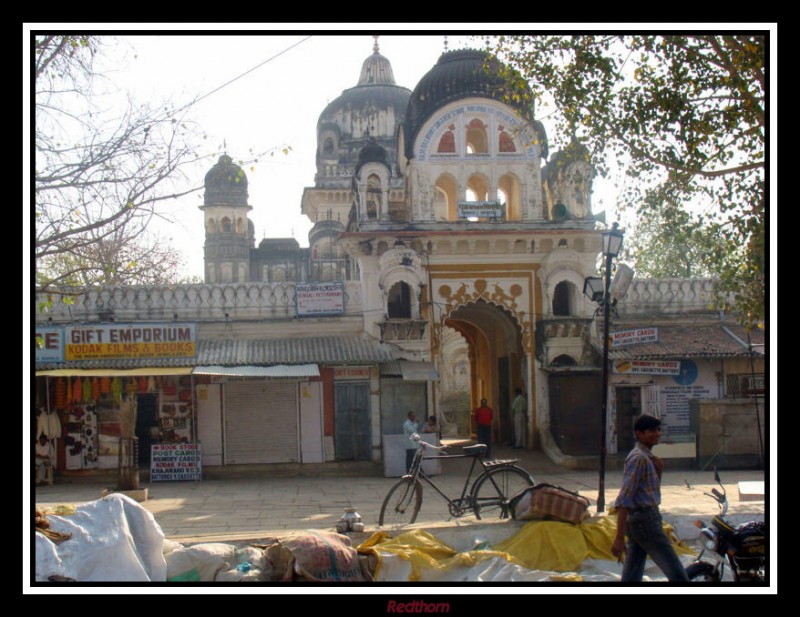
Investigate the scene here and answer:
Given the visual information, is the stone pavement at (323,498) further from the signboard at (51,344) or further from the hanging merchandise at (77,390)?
the signboard at (51,344)

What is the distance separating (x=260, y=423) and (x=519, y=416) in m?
5.57

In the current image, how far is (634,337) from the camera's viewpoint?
17.5 metres

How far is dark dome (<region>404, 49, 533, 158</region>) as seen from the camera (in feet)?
58.9

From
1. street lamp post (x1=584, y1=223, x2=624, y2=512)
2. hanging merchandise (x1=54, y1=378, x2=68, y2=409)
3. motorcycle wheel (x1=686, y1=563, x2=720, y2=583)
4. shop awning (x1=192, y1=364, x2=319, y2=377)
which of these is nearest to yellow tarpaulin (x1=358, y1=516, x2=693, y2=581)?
motorcycle wheel (x1=686, y1=563, x2=720, y2=583)

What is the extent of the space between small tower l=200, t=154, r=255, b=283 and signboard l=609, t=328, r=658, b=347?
84.5 ft

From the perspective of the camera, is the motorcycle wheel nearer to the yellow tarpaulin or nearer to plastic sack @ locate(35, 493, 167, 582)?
the yellow tarpaulin

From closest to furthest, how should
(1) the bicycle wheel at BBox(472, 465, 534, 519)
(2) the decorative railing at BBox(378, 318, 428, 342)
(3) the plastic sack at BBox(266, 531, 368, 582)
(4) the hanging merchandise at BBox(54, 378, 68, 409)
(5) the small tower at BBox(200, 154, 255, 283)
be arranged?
(3) the plastic sack at BBox(266, 531, 368, 582)
(1) the bicycle wheel at BBox(472, 465, 534, 519)
(4) the hanging merchandise at BBox(54, 378, 68, 409)
(2) the decorative railing at BBox(378, 318, 428, 342)
(5) the small tower at BBox(200, 154, 255, 283)

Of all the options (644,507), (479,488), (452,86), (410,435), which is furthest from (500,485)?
(452,86)

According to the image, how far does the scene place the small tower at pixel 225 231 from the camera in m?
40.5

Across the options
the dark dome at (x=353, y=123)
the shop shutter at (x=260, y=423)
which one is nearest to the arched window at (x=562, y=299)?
the shop shutter at (x=260, y=423)

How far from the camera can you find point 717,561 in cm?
682

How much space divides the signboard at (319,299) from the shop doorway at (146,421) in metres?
3.32
